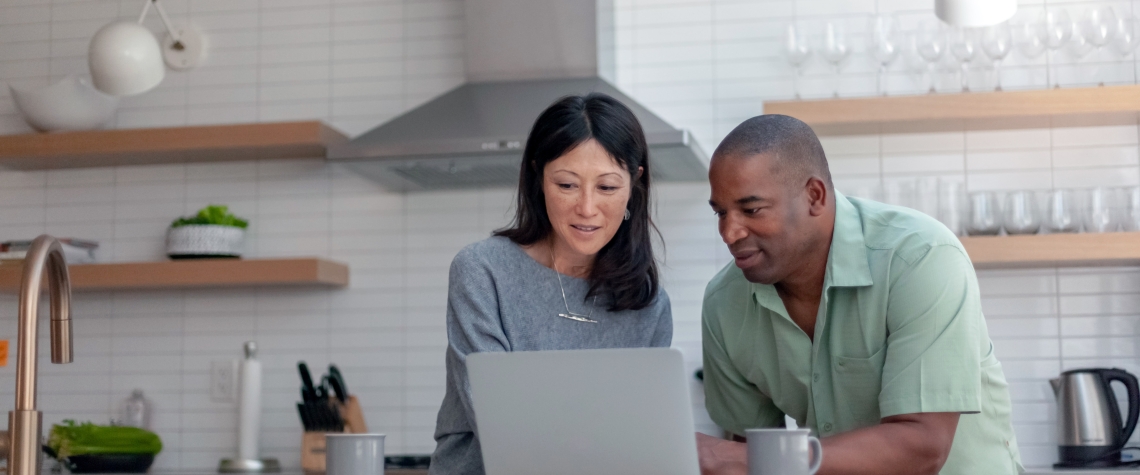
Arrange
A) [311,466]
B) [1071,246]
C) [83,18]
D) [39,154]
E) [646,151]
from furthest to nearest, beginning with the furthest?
[83,18] < [39,154] < [311,466] < [1071,246] < [646,151]

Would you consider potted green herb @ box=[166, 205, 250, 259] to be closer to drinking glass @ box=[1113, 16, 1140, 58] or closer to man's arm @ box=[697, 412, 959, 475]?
man's arm @ box=[697, 412, 959, 475]

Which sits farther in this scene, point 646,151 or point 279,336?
point 279,336

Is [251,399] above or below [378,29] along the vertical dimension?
below

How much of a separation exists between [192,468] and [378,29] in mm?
1556

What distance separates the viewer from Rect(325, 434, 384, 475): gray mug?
1.34 m

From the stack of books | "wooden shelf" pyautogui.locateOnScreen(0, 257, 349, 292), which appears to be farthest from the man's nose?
the stack of books

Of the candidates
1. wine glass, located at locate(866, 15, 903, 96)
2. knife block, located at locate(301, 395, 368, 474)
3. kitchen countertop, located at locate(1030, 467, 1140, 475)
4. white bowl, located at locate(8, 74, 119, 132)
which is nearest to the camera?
kitchen countertop, located at locate(1030, 467, 1140, 475)

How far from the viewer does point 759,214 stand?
65.9 inches

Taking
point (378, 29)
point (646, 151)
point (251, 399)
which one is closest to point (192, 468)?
point (251, 399)

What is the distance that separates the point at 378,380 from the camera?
3520mm

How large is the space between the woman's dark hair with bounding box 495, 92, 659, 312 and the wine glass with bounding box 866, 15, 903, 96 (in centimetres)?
145

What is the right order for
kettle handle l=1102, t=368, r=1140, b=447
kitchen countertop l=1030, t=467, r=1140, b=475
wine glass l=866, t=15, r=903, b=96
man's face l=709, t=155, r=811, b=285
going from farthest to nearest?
wine glass l=866, t=15, r=903, b=96
kettle handle l=1102, t=368, r=1140, b=447
kitchen countertop l=1030, t=467, r=1140, b=475
man's face l=709, t=155, r=811, b=285

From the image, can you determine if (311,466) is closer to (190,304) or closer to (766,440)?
(190,304)

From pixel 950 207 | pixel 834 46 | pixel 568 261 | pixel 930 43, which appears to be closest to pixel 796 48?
pixel 834 46
